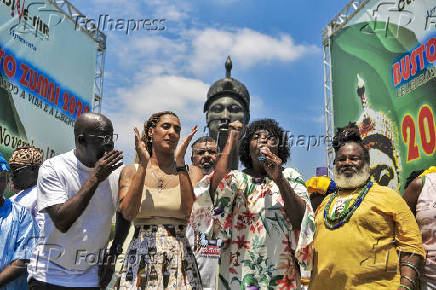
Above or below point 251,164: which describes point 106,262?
below

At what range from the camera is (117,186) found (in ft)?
7.91

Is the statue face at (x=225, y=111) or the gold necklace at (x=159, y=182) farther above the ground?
the statue face at (x=225, y=111)

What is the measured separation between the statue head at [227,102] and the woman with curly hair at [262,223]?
5.12 metres

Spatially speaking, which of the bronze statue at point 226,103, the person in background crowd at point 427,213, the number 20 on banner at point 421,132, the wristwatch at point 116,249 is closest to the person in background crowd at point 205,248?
the wristwatch at point 116,249

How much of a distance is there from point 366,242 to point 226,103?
547cm

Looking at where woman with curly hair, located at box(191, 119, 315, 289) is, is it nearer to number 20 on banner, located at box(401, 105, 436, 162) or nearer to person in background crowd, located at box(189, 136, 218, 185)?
person in background crowd, located at box(189, 136, 218, 185)

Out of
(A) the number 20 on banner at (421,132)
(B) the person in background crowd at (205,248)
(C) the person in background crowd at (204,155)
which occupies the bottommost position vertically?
(B) the person in background crowd at (205,248)

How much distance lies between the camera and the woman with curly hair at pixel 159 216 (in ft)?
7.22

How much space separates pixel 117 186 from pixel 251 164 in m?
0.82

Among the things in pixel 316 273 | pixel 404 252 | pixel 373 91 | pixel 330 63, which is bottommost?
pixel 316 273

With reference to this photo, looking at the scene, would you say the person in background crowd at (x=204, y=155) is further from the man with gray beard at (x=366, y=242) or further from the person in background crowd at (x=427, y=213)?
the person in background crowd at (x=427, y=213)

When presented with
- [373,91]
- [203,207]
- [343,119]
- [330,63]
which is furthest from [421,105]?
[203,207]

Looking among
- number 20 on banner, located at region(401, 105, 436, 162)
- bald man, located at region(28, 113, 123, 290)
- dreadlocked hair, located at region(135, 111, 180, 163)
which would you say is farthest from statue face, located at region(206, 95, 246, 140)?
bald man, located at region(28, 113, 123, 290)

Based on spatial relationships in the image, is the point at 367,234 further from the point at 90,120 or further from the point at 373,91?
the point at 373,91
